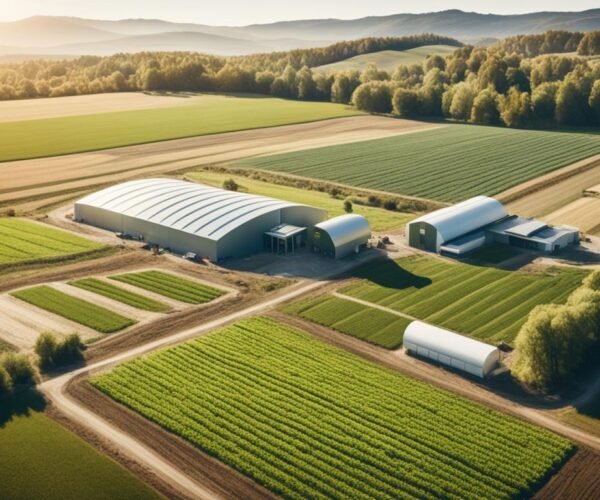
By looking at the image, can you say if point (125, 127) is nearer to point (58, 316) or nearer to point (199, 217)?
point (199, 217)

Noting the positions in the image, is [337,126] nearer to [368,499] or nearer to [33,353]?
[33,353]

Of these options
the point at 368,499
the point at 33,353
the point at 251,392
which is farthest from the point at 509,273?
the point at 33,353

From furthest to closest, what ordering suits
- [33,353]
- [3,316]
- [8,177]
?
[8,177] < [3,316] < [33,353]

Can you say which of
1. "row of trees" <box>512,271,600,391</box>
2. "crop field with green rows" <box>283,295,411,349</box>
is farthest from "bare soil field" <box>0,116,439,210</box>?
"row of trees" <box>512,271,600,391</box>

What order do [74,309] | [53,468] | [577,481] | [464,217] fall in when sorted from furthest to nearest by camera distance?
[464,217]
[74,309]
[53,468]
[577,481]

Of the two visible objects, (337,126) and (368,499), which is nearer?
(368,499)

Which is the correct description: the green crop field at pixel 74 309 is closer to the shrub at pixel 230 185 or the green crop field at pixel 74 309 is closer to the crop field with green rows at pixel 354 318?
the crop field with green rows at pixel 354 318

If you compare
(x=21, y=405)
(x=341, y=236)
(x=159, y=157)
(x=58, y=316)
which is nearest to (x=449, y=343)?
(x=341, y=236)
